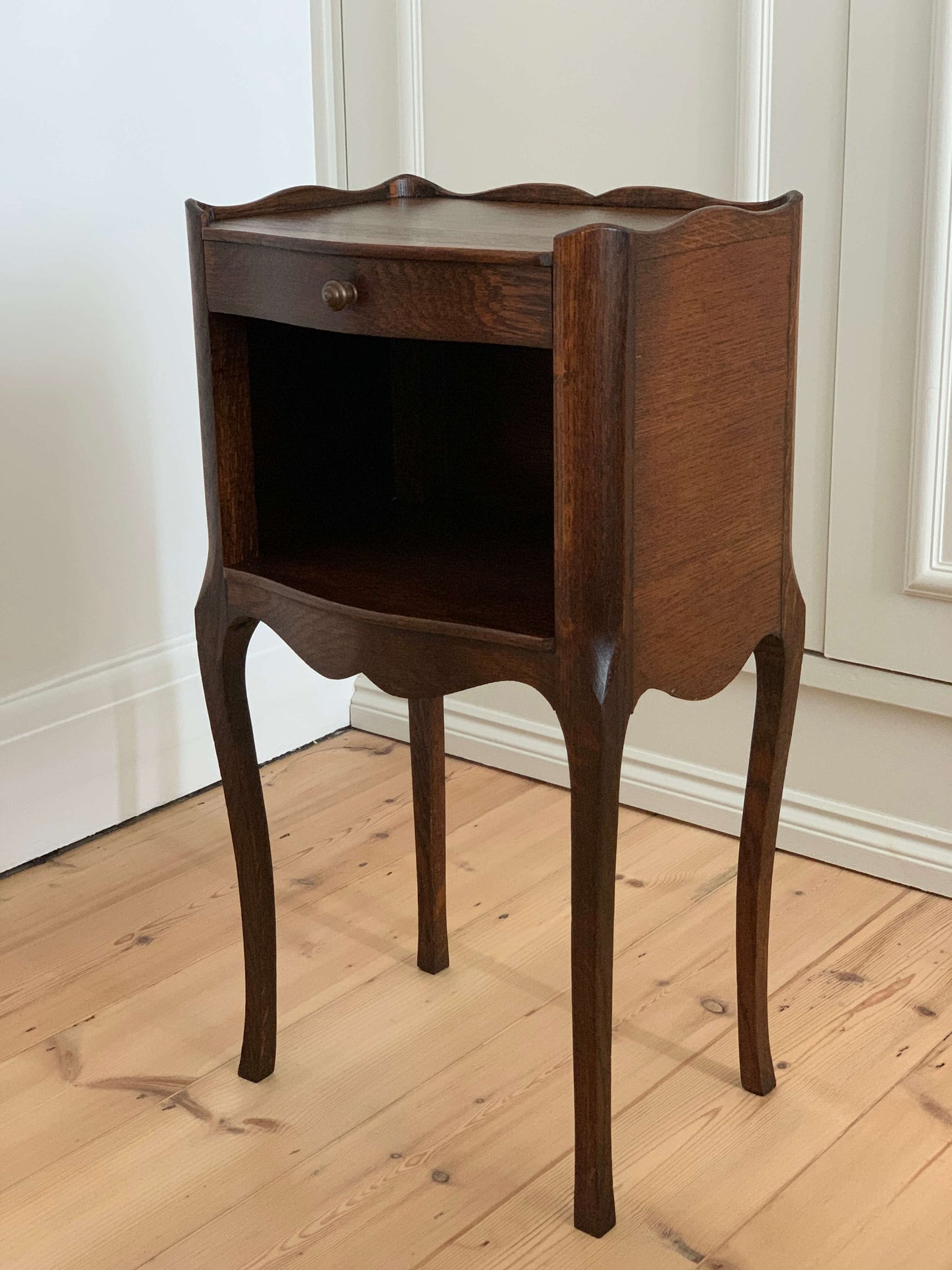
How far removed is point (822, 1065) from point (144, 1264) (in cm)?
64

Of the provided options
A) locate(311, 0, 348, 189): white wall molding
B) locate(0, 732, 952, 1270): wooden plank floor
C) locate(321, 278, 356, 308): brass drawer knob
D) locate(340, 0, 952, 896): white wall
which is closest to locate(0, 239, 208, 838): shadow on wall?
locate(0, 732, 952, 1270): wooden plank floor

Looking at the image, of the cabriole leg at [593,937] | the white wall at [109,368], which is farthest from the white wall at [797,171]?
the cabriole leg at [593,937]

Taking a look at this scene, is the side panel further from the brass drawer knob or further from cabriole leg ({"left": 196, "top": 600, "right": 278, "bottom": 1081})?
cabriole leg ({"left": 196, "top": 600, "right": 278, "bottom": 1081})

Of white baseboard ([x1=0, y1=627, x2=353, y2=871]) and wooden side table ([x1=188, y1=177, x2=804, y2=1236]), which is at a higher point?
wooden side table ([x1=188, y1=177, x2=804, y2=1236])

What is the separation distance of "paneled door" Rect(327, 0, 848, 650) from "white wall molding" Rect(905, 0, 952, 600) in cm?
11

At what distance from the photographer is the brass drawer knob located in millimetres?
1020

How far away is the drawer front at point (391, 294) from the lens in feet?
3.14

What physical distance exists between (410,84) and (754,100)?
1.74 feet

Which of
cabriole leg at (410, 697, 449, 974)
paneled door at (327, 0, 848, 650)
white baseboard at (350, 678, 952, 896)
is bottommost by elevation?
white baseboard at (350, 678, 952, 896)

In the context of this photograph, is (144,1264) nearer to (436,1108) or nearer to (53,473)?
(436,1108)

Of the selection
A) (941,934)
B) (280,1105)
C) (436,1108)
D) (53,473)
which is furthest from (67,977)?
(941,934)

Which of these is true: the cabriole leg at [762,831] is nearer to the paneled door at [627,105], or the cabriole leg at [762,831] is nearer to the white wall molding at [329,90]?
the paneled door at [627,105]

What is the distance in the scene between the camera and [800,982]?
4.79 ft

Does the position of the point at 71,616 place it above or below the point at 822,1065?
above
